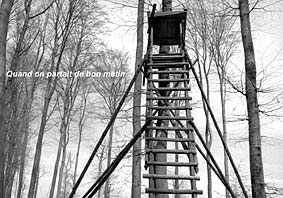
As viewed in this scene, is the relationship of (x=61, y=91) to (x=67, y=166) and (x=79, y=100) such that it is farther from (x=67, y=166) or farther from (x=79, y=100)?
(x=67, y=166)

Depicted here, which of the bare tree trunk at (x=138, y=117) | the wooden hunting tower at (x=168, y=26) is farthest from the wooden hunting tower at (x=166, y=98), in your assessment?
the bare tree trunk at (x=138, y=117)

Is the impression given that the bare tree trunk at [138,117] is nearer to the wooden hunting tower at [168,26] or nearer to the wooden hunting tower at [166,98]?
the wooden hunting tower at [166,98]

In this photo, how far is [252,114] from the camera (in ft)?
17.9

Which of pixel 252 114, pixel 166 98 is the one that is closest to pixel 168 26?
pixel 166 98

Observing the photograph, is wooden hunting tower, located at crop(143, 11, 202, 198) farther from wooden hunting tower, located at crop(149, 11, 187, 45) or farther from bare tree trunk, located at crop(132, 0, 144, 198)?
bare tree trunk, located at crop(132, 0, 144, 198)

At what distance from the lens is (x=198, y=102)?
13820 millimetres

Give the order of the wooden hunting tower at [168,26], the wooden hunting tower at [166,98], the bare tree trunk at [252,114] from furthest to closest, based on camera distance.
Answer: the wooden hunting tower at [168,26]
the bare tree trunk at [252,114]
the wooden hunting tower at [166,98]

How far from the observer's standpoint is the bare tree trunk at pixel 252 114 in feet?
16.6

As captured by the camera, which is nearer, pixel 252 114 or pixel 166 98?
pixel 166 98

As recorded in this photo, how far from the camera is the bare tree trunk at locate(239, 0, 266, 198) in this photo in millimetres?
5059

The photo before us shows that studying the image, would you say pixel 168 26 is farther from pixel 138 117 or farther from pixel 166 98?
pixel 138 117

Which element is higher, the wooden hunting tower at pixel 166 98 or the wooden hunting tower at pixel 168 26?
the wooden hunting tower at pixel 168 26

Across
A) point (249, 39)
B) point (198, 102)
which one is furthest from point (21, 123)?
point (249, 39)

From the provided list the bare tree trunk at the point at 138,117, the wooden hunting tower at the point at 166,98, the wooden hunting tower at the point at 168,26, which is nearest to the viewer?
the wooden hunting tower at the point at 166,98
